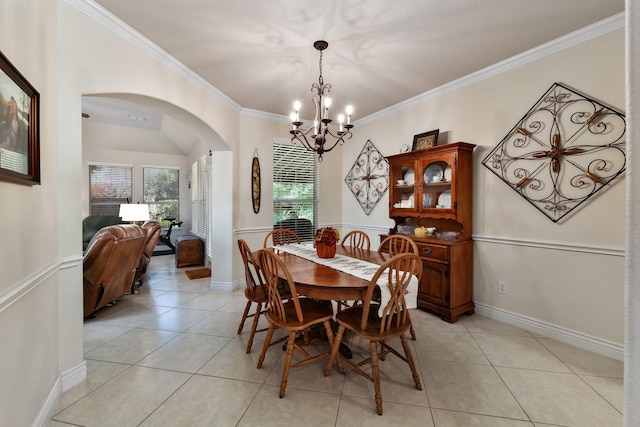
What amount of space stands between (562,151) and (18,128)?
380 centimetres

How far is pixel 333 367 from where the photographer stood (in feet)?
7.09

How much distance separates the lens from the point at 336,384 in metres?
1.94

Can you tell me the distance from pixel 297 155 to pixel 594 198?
3.74m

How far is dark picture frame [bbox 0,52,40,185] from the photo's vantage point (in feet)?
3.71

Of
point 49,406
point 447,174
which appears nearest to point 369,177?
point 447,174

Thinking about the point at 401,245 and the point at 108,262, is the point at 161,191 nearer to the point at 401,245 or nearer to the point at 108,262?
the point at 108,262

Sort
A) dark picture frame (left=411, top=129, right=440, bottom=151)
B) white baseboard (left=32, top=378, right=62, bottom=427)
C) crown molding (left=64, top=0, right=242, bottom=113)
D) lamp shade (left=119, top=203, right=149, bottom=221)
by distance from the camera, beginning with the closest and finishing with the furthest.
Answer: white baseboard (left=32, top=378, right=62, bottom=427), crown molding (left=64, top=0, right=242, bottom=113), dark picture frame (left=411, top=129, right=440, bottom=151), lamp shade (left=119, top=203, right=149, bottom=221)

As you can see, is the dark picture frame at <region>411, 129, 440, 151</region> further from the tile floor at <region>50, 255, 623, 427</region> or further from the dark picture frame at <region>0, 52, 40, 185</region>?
the dark picture frame at <region>0, 52, 40, 185</region>

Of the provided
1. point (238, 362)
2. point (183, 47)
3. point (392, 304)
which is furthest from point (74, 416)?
point (183, 47)

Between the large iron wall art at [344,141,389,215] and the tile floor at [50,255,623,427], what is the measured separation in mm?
2195

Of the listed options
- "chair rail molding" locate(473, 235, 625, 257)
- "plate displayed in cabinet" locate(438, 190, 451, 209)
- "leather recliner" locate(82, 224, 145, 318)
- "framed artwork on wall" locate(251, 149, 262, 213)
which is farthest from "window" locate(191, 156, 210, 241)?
"chair rail molding" locate(473, 235, 625, 257)

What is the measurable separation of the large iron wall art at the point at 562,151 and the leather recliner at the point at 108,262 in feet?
13.8

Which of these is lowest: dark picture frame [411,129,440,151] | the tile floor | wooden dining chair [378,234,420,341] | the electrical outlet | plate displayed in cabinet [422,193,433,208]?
the tile floor

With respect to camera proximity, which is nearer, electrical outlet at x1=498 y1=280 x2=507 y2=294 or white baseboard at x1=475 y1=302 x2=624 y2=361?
white baseboard at x1=475 y1=302 x2=624 y2=361
